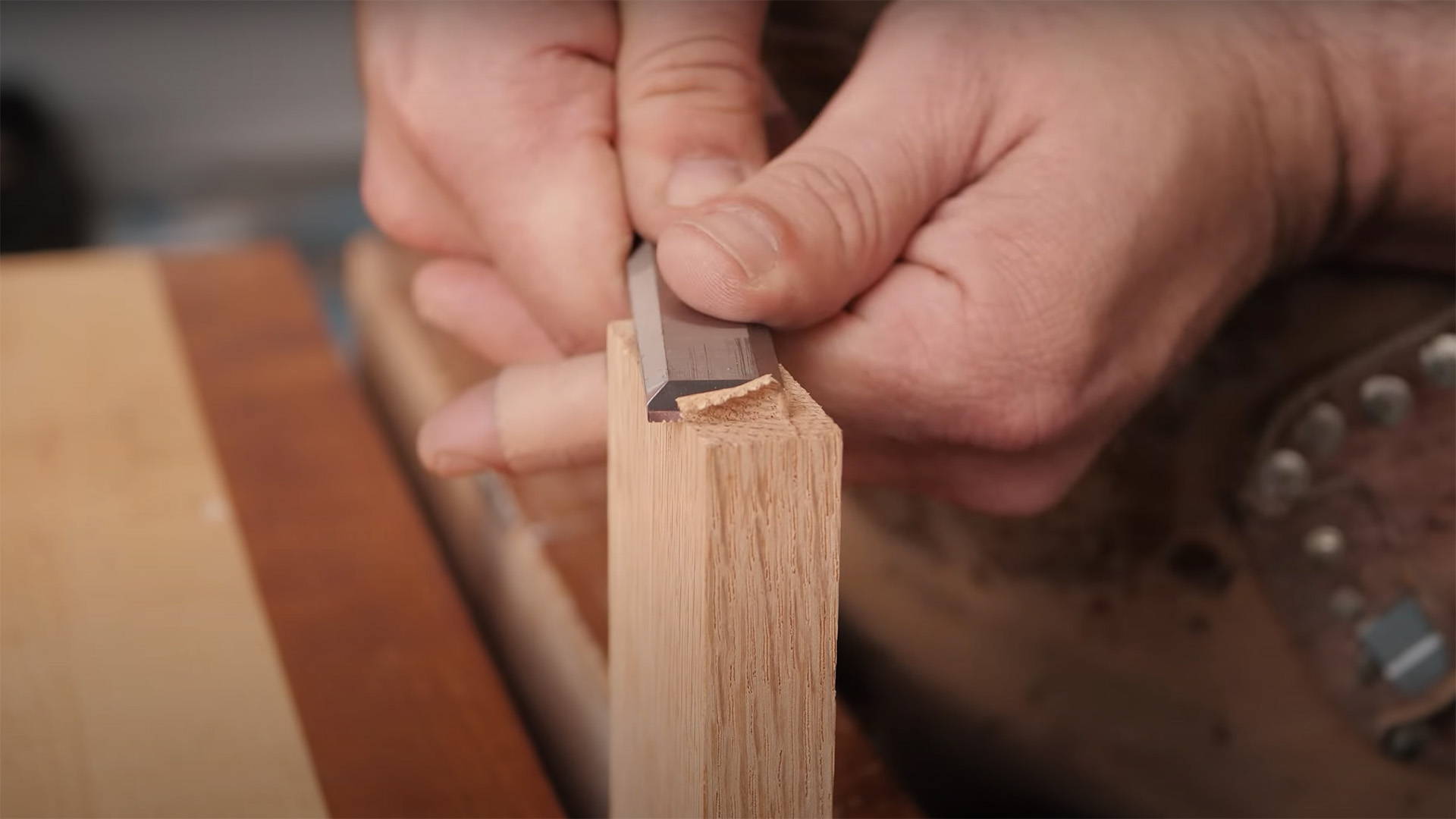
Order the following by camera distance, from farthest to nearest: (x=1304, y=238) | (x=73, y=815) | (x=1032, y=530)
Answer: (x=1032, y=530), (x=1304, y=238), (x=73, y=815)

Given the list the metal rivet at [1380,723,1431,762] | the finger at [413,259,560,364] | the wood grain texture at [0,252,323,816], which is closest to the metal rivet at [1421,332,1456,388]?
Result: the metal rivet at [1380,723,1431,762]

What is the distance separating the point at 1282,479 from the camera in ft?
1.86

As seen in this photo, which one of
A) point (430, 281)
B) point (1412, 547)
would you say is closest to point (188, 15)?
point (430, 281)

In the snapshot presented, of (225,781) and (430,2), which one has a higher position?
(430,2)

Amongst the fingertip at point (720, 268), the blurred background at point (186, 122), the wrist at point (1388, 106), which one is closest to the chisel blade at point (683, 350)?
the fingertip at point (720, 268)

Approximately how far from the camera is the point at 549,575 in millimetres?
548

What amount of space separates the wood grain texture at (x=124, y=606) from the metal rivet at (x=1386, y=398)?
47cm

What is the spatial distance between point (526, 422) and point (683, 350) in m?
0.15

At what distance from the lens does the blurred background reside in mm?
1913

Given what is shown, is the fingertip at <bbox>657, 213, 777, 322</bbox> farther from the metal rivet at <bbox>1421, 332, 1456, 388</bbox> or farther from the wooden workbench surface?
the metal rivet at <bbox>1421, 332, 1456, 388</bbox>

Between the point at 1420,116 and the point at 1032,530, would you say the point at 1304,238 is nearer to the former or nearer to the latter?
the point at 1420,116

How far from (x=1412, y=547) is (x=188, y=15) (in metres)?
2.00

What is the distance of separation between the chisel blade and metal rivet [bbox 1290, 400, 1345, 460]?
0.31m

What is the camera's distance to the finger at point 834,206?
36 centimetres
